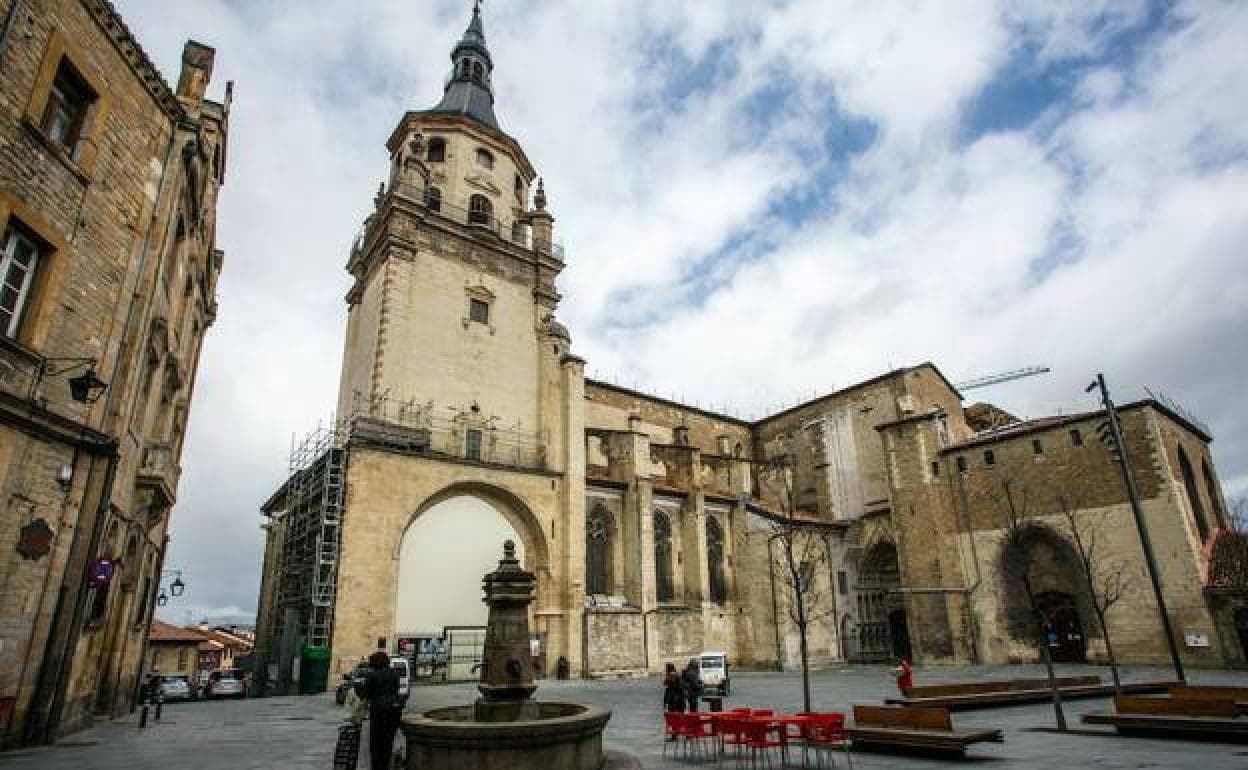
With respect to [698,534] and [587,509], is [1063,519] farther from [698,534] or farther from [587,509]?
[587,509]

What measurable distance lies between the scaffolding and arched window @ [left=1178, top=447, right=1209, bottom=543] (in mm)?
30100

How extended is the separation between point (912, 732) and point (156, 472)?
14.8 m

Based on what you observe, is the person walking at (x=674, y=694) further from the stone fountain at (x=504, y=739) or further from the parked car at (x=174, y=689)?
the parked car at (x=174, y=689)

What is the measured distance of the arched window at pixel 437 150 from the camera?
29531 mm

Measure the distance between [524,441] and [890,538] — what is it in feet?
63.1

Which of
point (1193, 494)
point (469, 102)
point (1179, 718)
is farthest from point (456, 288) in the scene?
point (1193, 494)

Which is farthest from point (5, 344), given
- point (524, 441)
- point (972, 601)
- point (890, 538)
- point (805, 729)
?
point (890, 538)

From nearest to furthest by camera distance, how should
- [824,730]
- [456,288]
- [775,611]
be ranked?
[824,730] < [456,288] < [775,611]

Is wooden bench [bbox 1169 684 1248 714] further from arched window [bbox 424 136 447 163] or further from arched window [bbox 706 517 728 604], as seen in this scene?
arched window [bbox 424 136 447 163]

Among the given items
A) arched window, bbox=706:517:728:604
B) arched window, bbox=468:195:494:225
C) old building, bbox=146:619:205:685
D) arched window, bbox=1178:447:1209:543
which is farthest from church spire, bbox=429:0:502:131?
old building, bbox=146:619:205:685

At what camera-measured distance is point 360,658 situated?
62.6 feet

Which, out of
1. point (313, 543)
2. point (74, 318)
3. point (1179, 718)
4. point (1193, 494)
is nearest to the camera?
point (1179, 718)

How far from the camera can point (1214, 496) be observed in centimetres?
2741

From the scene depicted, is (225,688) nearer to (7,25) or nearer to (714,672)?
(714,672)
